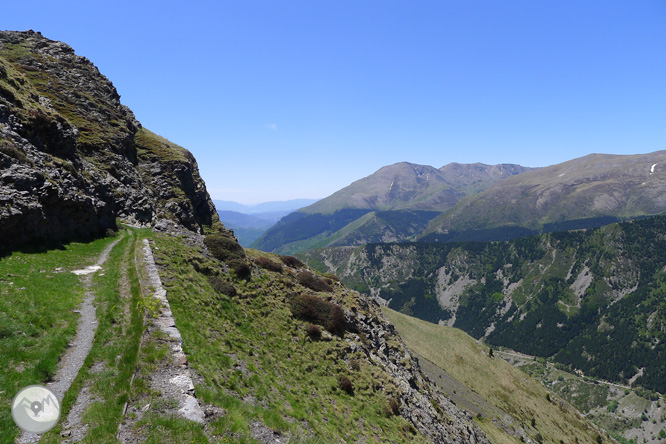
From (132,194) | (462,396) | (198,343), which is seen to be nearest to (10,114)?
(132,194)

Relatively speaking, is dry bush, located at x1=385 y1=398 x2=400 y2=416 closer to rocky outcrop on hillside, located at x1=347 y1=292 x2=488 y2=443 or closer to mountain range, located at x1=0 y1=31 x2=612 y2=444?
mountain range, located at x1=0 y1=31 x2=612 y2=444

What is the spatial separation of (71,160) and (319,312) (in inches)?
1491

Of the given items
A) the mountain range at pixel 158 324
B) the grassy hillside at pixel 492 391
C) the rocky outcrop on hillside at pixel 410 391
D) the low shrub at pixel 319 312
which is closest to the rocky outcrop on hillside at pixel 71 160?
the mountain range at pixel 158 324

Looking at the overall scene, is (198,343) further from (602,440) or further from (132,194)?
(602,440)

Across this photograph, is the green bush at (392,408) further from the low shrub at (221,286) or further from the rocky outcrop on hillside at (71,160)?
the rocky outcrop on hillside at (71,160)

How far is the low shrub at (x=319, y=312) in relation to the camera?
37.4 m

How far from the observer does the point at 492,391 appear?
86.1 m

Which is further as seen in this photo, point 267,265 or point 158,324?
point 267,265

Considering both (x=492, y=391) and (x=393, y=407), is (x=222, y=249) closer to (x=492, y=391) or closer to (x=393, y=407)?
(x=393, y=407)

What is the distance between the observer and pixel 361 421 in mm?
25578

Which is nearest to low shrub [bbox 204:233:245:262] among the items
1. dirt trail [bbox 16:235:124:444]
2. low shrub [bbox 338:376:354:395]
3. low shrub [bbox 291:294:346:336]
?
low shrub [bbox 291:294:346:336]

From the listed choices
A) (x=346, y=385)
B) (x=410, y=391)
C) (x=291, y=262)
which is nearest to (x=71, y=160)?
(x=291, y=262)

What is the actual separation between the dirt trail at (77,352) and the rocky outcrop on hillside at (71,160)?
9.84 metres

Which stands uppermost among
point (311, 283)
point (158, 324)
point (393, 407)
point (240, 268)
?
point (158, 324)
